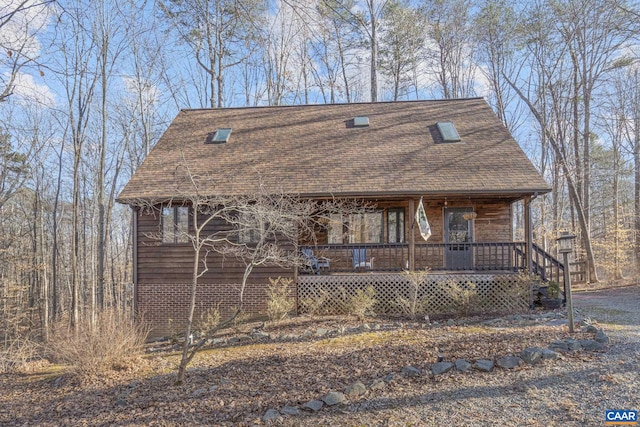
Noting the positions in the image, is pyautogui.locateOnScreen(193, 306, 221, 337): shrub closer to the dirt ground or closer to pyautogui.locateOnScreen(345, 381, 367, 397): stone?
the dirt ground

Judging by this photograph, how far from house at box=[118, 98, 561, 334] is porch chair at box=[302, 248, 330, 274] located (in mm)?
164

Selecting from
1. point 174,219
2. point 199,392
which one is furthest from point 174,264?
point 199,392

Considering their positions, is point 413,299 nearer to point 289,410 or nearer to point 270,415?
point 289,410

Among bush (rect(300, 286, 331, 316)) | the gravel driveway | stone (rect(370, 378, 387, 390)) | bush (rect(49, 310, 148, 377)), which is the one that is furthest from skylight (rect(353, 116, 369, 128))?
stone (rect(370, 378, 387, 390))

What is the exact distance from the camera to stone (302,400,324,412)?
14.7ft

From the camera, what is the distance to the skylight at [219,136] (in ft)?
42.9

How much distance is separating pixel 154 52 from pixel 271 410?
62.9ft

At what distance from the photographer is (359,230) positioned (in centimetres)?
1280

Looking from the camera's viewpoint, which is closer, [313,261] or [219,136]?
[313,261]

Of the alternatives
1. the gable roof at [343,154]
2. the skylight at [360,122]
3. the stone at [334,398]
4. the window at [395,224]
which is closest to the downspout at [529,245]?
the gable roof at [343,154]

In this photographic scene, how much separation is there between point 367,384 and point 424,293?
19.9 feet

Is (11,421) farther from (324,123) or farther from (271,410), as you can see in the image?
(324,123)

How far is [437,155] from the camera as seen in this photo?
11.8 metres

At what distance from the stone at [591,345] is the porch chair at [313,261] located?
246 inches
